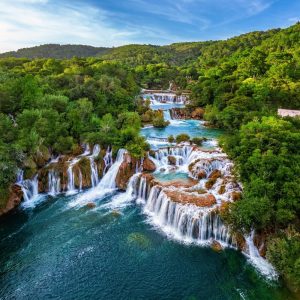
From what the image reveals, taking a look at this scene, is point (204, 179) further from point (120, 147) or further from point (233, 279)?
point (233, 279)

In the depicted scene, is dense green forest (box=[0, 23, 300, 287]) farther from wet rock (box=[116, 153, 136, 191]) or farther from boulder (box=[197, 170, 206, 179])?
boulder (box=[197, 170, 206, 179])

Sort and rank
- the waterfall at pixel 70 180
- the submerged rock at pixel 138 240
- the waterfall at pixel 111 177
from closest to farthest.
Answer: the submerged rock at pixel 138 240 → the waterfall at pixel 70 180 → the waterfall at pixel 111 177

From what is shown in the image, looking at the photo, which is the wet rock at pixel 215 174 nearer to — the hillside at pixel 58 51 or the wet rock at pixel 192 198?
the wet rock at pixel 192 198

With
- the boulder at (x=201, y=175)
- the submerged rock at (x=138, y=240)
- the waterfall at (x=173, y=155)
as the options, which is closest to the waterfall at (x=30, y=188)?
the submerged rock at (x=138, y=240)

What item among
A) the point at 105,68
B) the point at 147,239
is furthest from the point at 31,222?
the point at 105,68

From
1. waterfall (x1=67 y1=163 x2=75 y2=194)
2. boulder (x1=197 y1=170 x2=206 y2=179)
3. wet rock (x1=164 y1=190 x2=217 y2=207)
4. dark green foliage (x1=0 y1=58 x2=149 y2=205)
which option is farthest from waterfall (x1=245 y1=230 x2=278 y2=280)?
waterfall (x1=67 y1=163 x2=75 y2=194)

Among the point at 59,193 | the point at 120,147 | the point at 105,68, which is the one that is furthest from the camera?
the point at 105,68
